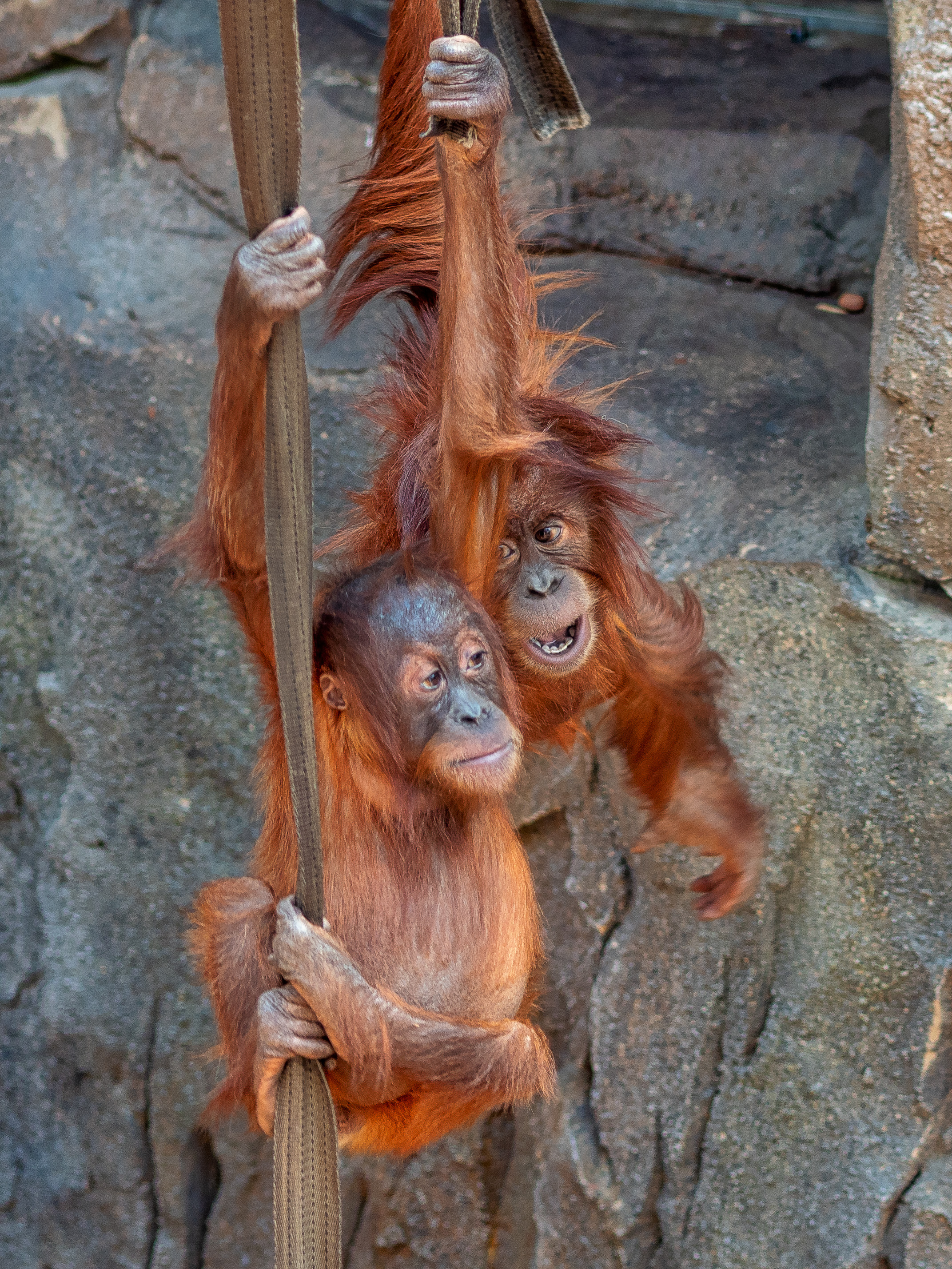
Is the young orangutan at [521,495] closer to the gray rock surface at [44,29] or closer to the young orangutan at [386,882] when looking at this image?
the young orangutan at [386,882]

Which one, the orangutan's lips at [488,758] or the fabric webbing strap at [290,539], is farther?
the orangutan's lips at [488,758]

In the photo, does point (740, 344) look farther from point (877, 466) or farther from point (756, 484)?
point (877, 466)

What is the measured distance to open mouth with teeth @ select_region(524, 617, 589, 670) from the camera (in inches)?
84.5

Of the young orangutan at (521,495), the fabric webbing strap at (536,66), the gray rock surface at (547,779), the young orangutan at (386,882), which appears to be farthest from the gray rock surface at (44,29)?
the young orangutan at (386,882)

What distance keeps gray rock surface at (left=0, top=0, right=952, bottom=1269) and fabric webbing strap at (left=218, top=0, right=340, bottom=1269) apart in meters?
1.20

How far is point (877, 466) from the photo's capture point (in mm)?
2369

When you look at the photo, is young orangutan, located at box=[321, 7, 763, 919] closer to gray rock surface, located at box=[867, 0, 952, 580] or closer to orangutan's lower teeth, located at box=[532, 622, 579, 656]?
orangutan's lower teeth, located at box=[532, 622, 579, 656]

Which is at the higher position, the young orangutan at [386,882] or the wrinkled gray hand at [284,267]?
the wrinkled gray hand at [284,267]

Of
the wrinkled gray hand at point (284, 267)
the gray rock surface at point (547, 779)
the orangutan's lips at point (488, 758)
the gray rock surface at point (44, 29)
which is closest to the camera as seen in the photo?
the wrinkled gray hand at point (284, 267)

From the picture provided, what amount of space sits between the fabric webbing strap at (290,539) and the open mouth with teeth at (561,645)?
0.59 metres

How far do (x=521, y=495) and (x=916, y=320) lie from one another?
2.36ft

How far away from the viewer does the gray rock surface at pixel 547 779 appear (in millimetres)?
2545

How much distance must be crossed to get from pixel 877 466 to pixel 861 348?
0.72 metres

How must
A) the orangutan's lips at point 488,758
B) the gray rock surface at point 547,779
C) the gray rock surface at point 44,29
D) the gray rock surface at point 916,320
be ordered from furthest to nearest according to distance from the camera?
the gray rock surface at point 44,29 < the gray rock surface at point 547,779 < the gray rock surface at point 916,320 < the orangutan's lips at point 488,758
